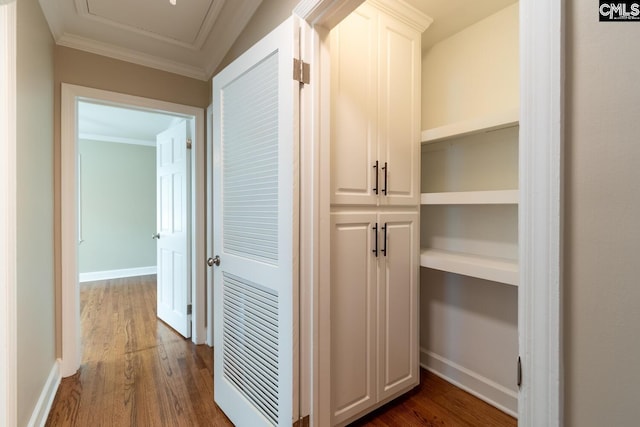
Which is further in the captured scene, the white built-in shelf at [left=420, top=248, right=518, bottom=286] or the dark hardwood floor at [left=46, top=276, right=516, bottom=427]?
the dark hardwood floor at [left=46, top=276, right=516, bottom=427]

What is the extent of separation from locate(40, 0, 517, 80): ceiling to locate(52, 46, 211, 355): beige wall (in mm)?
62

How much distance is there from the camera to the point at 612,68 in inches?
18.4

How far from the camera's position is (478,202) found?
1624 millimetres

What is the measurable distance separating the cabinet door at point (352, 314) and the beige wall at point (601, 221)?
40.3 inches

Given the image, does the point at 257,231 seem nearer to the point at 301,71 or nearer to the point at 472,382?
the point at 301,71

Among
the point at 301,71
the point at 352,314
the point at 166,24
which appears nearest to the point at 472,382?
the point at 352,314

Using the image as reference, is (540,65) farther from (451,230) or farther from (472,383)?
(472,383)

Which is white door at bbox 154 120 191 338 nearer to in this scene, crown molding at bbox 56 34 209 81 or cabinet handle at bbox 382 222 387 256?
crown molding at bbox 56 34 209 81

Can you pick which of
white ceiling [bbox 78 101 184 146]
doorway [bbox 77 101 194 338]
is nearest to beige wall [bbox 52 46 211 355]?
white ceiling [bbox 78 101 184 146]

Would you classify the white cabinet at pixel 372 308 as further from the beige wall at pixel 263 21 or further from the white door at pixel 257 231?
the beige wall at pixel 263 21

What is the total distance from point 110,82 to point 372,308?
2.50 m

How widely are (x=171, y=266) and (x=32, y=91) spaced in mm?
1856

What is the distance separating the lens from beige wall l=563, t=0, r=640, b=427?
455 mm

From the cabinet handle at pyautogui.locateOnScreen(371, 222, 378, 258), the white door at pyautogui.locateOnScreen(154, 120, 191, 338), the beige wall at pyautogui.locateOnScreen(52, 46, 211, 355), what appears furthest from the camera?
the white door at pyautogui.locateOnScreen(154, 120, 191, 338)
